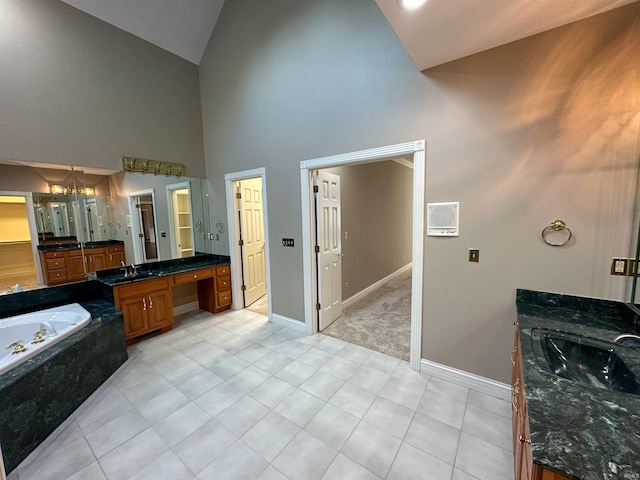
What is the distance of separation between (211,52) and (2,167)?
2.91m

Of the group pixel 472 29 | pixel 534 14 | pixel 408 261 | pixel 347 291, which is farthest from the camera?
pixel 408 261

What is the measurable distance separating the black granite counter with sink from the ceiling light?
3.30 m

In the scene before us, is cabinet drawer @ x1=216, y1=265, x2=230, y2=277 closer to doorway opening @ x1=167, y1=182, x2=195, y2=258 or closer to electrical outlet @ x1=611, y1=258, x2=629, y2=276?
doorway opening @ x1=167, y1=182, x2=195, y2=258

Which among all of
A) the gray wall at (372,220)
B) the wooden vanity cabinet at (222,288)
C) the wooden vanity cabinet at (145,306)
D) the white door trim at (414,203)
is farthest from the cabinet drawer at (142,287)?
the gray wall at (372,220)

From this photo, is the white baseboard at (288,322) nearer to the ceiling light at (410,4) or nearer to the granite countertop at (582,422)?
the granite countertop at (582,422)

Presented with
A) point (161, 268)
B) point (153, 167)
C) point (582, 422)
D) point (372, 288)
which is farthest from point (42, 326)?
point (372, 288)

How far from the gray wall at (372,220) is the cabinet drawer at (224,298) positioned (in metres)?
1.88

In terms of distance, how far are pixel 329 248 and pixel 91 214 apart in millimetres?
2953

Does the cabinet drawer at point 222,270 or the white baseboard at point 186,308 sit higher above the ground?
the cabinet drawer at point 222,270

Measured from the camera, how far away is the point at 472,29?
1.68 m

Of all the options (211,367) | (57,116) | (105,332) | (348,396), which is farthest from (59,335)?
(348,396)

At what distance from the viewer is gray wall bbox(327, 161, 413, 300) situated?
426cm

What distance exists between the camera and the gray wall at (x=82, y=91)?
2.50m

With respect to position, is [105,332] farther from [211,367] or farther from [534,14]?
[534,14]
